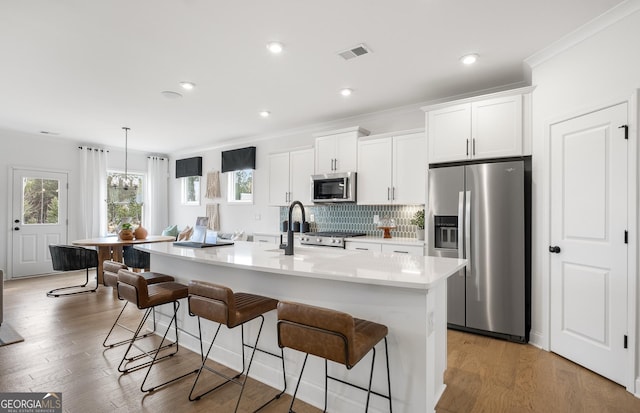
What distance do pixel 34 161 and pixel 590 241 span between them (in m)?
8.58

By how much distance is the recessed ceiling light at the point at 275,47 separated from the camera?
2834 mm

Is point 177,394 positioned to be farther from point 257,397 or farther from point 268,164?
point 268,164

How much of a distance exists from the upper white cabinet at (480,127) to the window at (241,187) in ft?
13.1

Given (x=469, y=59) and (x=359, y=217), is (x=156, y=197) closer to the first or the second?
(x=359, y=217)

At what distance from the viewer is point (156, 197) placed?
7.98 metres

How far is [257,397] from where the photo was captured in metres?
2.21

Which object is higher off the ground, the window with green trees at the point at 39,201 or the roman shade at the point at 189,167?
the roman shade at the point at 189,167

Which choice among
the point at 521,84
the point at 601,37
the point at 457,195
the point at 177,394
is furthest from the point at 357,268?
the point at 521,84

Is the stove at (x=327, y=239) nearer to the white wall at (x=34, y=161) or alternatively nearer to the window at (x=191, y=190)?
the window at (x=191, y=190)

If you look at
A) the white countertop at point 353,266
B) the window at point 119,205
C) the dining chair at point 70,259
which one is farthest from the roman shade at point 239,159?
the white countertop at point 353,266

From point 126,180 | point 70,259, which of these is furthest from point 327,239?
point 126,180

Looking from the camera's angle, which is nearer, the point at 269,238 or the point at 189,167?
the point at 269,238

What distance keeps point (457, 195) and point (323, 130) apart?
106 inches

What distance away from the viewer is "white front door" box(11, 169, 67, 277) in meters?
6.07
